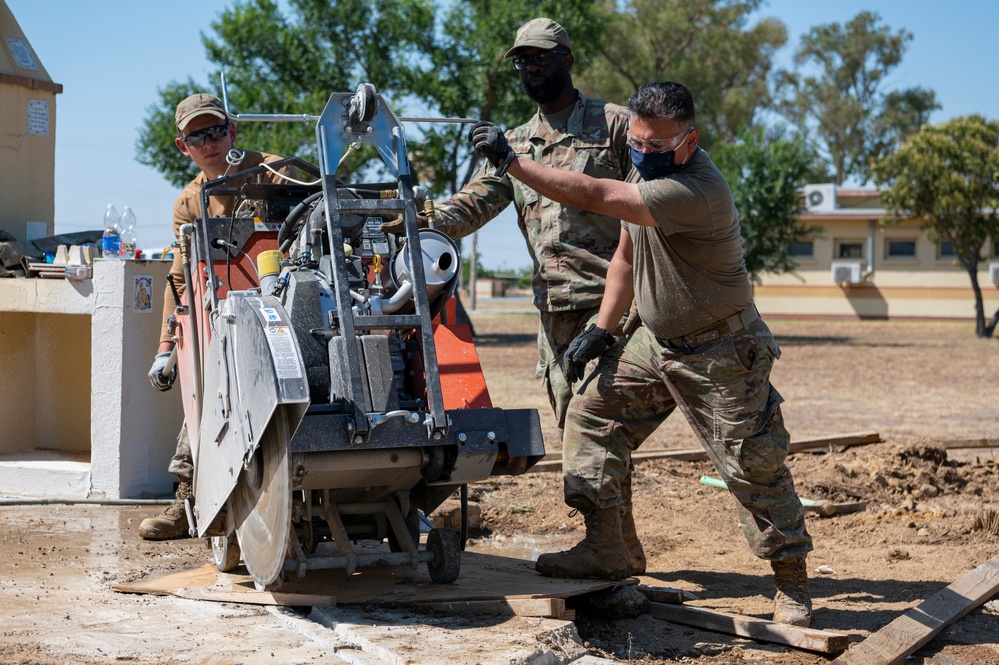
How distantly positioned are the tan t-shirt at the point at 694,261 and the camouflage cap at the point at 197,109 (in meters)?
2.48

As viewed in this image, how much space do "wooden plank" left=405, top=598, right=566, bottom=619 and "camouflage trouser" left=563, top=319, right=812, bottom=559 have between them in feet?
2.11

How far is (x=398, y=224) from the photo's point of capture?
15.0 ft

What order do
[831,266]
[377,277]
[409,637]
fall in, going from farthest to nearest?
[831,266], [377,277], [409,637]

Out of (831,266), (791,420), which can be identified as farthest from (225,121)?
(831,266)

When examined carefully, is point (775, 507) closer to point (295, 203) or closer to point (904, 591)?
point (904, 591)

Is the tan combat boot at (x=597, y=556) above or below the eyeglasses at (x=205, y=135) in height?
below

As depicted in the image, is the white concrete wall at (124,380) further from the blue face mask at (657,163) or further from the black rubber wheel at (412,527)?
the blue face mask at (657,163)


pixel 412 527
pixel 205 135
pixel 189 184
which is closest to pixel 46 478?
pixel 189 184

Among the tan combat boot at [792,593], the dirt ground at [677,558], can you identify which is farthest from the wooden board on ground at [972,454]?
the tan combat boot at [792,593]

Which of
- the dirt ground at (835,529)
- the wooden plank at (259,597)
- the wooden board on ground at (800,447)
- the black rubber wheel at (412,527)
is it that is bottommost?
the dirt ground at (835,529)

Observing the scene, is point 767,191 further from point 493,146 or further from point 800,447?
point 493,146

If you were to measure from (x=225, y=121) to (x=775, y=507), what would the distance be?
343 cm

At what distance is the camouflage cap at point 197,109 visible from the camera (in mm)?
5832

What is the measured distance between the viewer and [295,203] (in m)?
5.05
